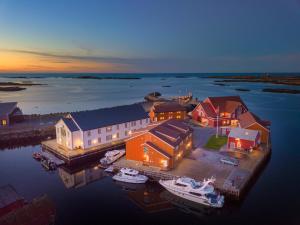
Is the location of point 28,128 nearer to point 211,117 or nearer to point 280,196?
point 211,117

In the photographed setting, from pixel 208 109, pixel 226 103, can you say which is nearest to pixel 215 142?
pixel 208 109

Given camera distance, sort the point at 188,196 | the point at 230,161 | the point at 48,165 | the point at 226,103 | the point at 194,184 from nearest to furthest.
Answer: the point at 188,196 → the point at 194,184 → the point at 230,161 → the point at 48,165 → the point at 226,103

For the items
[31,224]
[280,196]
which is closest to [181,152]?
[280,196]

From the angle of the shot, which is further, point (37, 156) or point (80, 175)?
point (37, 156)

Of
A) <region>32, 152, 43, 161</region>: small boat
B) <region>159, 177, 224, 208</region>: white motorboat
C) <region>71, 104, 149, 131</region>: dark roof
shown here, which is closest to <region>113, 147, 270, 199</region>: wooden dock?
<region>159, 177, 224, 208</region>: white motorboat

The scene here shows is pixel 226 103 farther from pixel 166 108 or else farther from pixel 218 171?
pixel 218 171

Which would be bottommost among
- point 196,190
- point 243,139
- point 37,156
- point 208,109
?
point 37,156

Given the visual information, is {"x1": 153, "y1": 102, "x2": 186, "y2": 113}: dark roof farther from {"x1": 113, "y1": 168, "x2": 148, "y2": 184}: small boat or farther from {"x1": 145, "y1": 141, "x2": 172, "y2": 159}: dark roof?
{"x1": 113, "y1": 168, "x2": 148, "y2": 184}: small boat

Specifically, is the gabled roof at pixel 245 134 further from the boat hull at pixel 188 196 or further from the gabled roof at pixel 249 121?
the boat hull at pixel 188 196

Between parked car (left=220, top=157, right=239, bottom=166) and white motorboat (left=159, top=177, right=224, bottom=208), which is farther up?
parked car (left=220, top=157, right=239, bottom=166)
